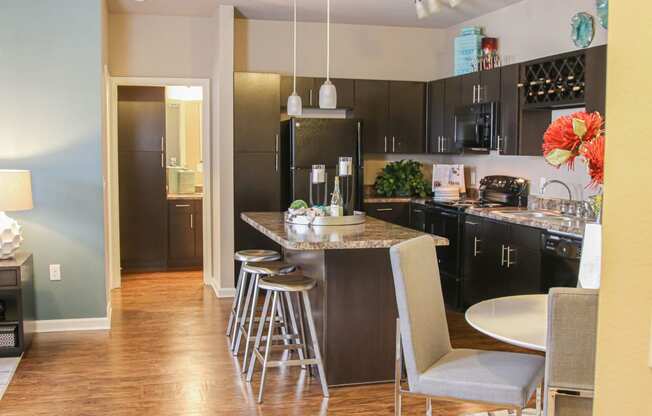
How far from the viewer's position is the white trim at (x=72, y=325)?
517 centimetres

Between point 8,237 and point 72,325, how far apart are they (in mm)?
917

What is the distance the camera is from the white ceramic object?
463 centimetres

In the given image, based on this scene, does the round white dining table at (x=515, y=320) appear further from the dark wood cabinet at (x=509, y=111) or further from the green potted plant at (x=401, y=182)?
the green potted plant at (x=401, y=182)

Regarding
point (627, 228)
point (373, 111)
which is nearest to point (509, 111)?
point (373, 111)

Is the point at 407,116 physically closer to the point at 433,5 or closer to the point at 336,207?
the point at 433,5

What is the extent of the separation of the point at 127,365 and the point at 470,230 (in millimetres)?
2871

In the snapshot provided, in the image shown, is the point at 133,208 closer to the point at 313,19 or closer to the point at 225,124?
the point at 225,124

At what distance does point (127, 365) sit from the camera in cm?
441

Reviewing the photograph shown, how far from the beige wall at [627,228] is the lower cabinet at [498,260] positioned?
3.86 meters

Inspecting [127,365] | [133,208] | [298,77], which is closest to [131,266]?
[133,208]

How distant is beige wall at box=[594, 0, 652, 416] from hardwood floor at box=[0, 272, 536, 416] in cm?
267

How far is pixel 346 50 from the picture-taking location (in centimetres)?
723

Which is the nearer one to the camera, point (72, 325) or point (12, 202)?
point (12, 202)

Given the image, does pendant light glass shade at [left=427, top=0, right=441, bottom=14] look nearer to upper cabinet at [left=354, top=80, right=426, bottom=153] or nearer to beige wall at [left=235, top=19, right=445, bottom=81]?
upper cabinet at [left=354, top=80, right=426, bottom=153]
